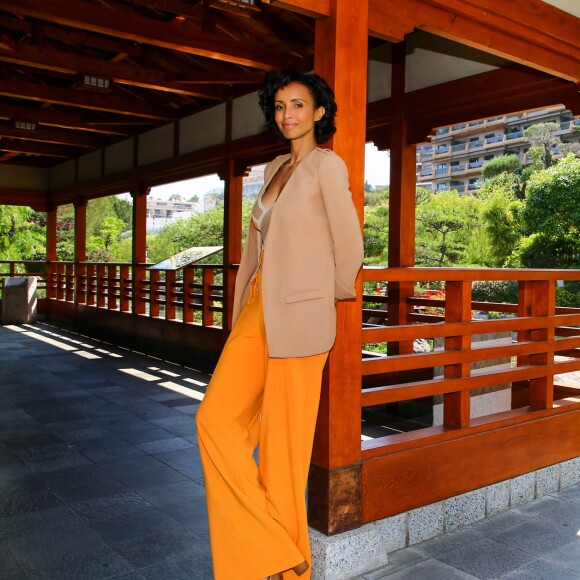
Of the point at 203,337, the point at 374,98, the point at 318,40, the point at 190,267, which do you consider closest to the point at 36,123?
the point at 190,267

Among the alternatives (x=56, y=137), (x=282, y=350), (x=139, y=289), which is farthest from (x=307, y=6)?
(x=56, y=137)

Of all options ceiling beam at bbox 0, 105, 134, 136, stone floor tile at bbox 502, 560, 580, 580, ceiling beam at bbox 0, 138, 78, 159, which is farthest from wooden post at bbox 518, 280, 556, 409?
ceiling beam at bbox 0, 138, 78, 159

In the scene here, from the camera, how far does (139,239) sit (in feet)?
29.4

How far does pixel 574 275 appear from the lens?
3543mm

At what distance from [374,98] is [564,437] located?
317 centimetres

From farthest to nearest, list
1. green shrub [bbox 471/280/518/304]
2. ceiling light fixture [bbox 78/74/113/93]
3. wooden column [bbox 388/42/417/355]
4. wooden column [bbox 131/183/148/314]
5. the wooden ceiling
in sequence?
green shrub [bbox 471/280/518/304] → wooden column [bbox 131/183/148/314] → ceiling light fixture [bbox 78/74/113/93] → wooden column [bbox 388/42/417/355] → the wooden ceiling

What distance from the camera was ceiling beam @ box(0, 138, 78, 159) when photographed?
9781 mm

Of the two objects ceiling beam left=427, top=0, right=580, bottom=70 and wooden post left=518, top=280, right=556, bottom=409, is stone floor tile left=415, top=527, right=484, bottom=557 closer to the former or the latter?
wooden post left=518, top=280, right=556, bottom=409

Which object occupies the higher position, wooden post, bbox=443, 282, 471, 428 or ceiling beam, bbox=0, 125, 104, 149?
ceiling beam, bbox=0, 125, 104, 149

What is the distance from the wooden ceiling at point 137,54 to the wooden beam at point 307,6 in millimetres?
2087

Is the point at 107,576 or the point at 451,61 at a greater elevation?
the point at 451,61

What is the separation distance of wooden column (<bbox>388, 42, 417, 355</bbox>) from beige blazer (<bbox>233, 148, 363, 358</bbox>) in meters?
3.19

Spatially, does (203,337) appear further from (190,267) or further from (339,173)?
(339,173)

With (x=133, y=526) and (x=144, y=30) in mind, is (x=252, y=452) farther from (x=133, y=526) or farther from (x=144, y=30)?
(x=144, y=30)
